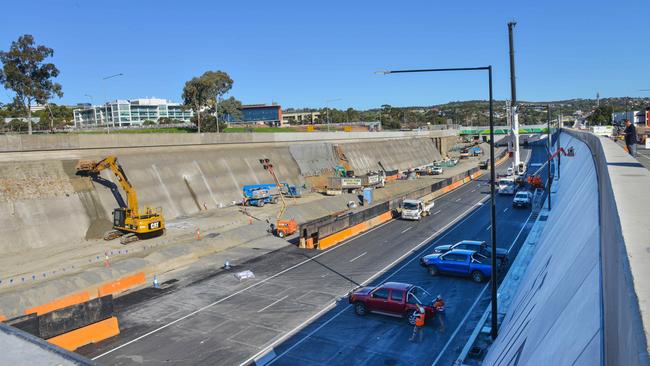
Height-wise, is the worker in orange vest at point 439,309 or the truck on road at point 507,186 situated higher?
the truck on road at point 507,186

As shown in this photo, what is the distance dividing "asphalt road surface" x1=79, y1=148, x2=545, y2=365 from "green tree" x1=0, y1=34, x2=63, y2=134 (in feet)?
123

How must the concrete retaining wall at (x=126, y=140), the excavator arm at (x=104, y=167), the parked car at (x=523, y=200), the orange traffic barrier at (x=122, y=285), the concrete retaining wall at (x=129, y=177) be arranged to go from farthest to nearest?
the parked car at (x=523, y=200), the concrete retaining wall at (x=126, y=140), the excavator arm at (x=104, y=167), the concrete retaining wall at (x=129, y=177), the orange traffic barrier at (x=122, y=285)

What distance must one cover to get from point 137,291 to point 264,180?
33.0m

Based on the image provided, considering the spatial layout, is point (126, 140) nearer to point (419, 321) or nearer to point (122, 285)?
point (122, 285)

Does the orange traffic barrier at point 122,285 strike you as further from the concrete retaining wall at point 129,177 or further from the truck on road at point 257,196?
the truck on road at point 257,196

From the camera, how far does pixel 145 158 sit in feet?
149

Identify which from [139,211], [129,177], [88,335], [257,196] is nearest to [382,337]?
[88,335]

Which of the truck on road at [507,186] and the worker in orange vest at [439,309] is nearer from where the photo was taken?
the worker in orange vest at [439,309]

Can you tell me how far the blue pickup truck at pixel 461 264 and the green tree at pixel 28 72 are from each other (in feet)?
149

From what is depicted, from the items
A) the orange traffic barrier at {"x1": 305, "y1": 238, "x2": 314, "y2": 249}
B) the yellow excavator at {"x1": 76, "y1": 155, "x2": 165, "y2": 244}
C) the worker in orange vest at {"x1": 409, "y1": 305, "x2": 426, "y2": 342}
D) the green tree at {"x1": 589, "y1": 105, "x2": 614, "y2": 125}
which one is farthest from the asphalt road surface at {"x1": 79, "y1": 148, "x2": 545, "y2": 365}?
the green tree at {"x1": 589, "y1": 105, "x2": 614, "y2": 125}

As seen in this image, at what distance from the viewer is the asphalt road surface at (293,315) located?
52.2 ft

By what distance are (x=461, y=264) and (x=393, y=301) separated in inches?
245

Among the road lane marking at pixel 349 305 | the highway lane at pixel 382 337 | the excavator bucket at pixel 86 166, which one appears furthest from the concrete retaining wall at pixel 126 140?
the highway lane at pixel 382 337

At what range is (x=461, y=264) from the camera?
22.8 metres
